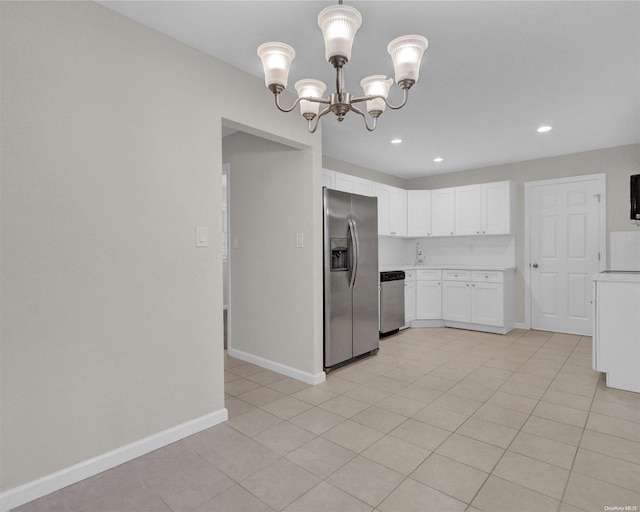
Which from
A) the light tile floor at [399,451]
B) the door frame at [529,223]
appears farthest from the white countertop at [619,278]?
the door frame at [529,223]

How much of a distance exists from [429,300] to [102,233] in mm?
4557

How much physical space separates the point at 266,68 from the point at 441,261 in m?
5.01

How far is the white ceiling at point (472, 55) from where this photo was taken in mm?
1962

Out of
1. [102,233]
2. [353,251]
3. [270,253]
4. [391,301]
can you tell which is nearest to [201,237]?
[102,233]

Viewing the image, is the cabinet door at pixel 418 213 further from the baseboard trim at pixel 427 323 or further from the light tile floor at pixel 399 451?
the light tile floor at pixel 399 451

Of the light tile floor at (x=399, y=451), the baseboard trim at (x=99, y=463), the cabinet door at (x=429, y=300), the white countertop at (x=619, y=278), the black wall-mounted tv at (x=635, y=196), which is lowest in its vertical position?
the light tile floor at (x=399, y=451)

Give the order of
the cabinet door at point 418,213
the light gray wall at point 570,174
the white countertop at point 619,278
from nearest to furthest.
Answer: the white countertop at point 619,278 < the light gray wall at point 570,174 < the cabinet door at point 418,213

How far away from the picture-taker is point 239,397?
2.91 meters

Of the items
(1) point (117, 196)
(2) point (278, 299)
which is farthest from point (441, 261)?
(1) point (117, 196)

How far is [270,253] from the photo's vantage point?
3.49 meters

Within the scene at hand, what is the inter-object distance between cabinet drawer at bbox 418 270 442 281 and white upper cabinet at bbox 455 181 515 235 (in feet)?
2.38

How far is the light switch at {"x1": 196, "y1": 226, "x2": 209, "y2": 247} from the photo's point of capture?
2355mm

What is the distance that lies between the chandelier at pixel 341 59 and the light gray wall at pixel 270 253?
4.25 feet

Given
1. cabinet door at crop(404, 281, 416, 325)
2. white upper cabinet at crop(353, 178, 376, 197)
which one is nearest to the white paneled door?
cabinet door at crop(404, 281, 416, 325)
